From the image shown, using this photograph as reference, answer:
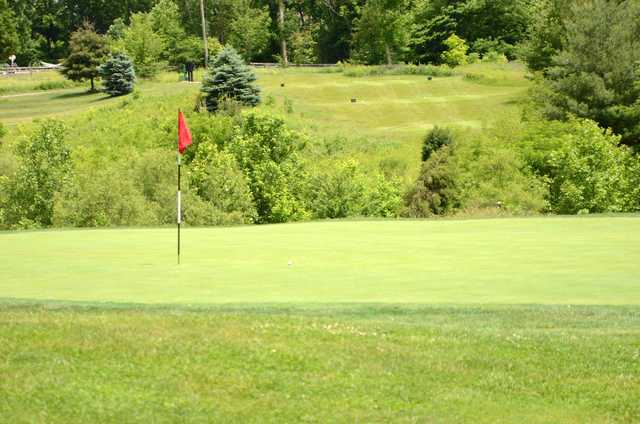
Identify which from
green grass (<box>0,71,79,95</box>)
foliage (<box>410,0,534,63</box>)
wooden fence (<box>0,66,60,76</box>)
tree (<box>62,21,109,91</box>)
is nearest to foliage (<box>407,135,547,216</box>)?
tree (<box>62,21,109,91</box>)

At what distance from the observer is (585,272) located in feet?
53.9

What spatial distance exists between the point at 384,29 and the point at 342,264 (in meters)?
76.8

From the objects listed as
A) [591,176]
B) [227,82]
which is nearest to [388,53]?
[227,82]

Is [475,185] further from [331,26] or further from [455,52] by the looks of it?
[331,26]

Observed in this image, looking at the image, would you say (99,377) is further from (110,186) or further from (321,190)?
(321,190)

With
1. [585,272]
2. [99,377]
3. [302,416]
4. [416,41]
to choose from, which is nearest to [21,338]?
[99,377]

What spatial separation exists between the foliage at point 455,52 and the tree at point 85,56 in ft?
103

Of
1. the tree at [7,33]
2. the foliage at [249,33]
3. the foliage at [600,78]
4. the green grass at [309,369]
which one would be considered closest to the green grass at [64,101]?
the foliage at [249,33]

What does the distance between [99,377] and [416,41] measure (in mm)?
89728

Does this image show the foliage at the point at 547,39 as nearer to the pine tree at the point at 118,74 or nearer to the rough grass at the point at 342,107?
the rough grass at the point at 342,107

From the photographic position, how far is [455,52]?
9225 cm

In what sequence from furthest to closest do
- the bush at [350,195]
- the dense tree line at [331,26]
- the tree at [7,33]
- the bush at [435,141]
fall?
1. the tree at [7,33]
2. the dense tree line at [331,26]
3. the bush at [435,141]
4. the bush at [350,195]

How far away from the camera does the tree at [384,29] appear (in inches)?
3629

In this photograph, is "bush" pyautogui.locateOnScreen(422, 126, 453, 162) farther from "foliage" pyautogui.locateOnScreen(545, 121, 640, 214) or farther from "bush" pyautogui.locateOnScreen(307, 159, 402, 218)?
"foliage" pyautogui.locateOnScreen(545, 121, 640, 214)
